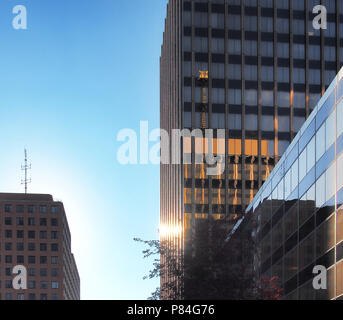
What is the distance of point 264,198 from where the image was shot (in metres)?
51.7

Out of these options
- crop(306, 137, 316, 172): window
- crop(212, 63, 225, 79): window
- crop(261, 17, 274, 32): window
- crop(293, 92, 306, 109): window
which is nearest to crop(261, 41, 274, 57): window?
crop(261, 17, 274, 32): window

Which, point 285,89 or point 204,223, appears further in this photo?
point 285,89

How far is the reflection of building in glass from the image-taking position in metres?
33.0

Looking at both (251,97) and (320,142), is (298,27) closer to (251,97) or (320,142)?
(251,97)

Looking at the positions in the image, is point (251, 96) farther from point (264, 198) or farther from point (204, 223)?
point (204, 223)

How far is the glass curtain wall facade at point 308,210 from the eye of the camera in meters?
33.0

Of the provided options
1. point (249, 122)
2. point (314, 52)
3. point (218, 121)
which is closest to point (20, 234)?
point (218, 121)

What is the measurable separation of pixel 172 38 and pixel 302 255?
9232 centimetres

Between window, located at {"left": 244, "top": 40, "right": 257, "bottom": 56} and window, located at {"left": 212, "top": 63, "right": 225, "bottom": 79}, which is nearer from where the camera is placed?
window, located at {"left": 212, "top": 63, "right": 225, "bottom": 79}

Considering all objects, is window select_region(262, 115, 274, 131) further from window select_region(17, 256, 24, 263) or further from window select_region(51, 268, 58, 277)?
window select_region(17, 256, 24, 263)

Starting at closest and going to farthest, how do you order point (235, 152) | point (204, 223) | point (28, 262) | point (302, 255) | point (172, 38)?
1. point (204, 223)
2. point (302, 255)
3. point (235, 152)
4. point (172, 38)
5. point (28, 262)

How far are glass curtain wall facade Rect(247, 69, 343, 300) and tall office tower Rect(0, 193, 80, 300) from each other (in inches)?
4885

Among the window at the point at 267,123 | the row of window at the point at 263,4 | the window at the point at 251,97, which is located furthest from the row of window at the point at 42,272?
the row of window at the point at 263,4
